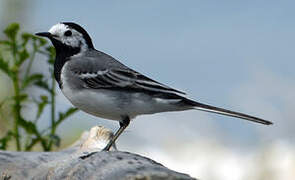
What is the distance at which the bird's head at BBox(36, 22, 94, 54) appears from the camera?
19.4ft

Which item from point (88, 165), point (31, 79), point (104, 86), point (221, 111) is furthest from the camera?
point (31, 79)

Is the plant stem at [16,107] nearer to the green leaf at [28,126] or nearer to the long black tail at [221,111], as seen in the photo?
the green leaf at [28,126]

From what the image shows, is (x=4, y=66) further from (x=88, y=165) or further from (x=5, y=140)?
(x=88, y=165)

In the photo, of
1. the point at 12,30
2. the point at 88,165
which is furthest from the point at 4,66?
the point at 88,165

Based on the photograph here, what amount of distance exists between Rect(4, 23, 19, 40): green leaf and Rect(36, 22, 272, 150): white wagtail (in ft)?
0.87

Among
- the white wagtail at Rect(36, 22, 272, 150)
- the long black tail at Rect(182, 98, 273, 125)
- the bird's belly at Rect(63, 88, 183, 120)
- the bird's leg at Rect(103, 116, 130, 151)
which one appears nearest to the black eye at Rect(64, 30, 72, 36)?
the white wagtail at Rect(36, 22, 272, 150)

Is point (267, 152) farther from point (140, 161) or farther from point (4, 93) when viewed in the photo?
point (140, 161)

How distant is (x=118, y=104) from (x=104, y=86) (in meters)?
0.27

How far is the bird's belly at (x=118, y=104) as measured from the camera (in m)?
5.29

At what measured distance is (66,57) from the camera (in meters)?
5.88

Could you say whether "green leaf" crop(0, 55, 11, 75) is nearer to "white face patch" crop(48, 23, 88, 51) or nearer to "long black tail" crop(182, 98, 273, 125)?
"white face patch" crop(48, 23, 88, 51)

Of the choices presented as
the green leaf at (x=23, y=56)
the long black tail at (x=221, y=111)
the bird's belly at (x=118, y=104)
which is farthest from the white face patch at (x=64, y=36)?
the long black tail at (x=221, y=111)

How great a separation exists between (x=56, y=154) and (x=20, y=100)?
79 cm

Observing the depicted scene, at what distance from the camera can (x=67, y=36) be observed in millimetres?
5926
